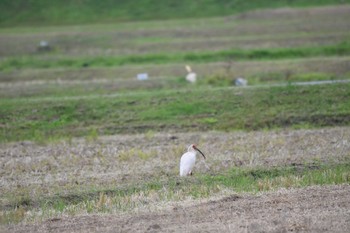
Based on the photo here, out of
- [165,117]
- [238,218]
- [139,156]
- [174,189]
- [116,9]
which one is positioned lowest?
[116,9]

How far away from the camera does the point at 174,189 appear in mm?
15562

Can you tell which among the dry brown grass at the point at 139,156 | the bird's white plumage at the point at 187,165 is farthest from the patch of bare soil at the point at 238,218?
the dry brown grass at the point at 139,156

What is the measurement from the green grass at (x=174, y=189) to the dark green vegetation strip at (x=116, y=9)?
56.2 m

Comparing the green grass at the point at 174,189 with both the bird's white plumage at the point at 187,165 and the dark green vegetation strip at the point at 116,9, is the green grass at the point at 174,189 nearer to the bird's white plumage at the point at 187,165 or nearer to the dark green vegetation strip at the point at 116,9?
the bird's white plumage at the point at 187,165

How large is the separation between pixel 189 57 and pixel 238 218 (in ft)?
96.7

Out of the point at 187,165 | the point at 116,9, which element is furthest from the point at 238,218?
the point at 116,9

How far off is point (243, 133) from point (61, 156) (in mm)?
6152

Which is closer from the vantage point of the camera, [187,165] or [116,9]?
[187,165]

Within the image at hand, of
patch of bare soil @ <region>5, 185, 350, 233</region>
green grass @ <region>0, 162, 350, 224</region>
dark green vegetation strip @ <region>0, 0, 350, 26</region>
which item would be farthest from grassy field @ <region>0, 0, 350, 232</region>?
dark green vegetation strip @ <region>0, 0, 350, 26</region>

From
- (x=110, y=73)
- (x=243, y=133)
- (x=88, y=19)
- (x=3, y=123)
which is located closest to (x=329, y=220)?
(x=243, y=133)

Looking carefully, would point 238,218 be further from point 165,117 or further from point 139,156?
point 165,117

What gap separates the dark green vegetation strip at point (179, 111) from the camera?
2603cm

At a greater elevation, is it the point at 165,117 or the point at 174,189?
the point at 174,189

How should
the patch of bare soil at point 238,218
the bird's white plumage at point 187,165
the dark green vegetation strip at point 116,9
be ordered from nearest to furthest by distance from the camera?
the patch of bare soil at point 238,218, the bird's white plumage at point 187,165, the dark green vegetation strip at point 116,9
